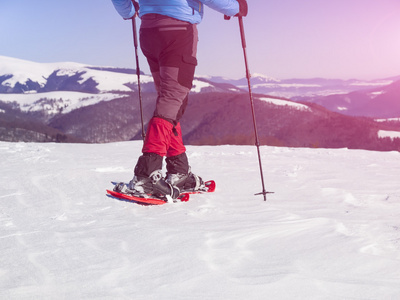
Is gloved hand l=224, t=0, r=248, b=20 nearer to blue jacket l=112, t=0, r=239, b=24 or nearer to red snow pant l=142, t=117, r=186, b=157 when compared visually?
blue jacket l=112, t=0, r=239, b=24

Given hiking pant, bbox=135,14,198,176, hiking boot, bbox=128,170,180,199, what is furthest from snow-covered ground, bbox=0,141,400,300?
hiking pant, bbox=135,14,198,176

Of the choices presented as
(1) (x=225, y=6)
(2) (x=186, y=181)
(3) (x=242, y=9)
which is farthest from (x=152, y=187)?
(3) (x=242, y=9)

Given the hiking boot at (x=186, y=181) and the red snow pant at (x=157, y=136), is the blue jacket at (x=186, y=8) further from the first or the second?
the hiking boot at (x=186, y=181)

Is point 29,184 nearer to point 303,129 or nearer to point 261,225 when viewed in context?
point 261,225

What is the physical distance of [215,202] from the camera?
3873 millimetres

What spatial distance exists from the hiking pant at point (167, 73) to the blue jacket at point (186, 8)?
61 millimetres

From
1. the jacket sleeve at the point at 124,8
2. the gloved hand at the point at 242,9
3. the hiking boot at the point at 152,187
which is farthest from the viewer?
the jacket sleeve at the point at 124,8

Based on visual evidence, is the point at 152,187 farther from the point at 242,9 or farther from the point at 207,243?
the point at 242,9

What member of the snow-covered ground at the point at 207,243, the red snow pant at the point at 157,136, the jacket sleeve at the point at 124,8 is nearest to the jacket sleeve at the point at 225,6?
the jacket sleeve at the point at 124,8

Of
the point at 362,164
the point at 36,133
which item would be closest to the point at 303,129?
the point at 36,133

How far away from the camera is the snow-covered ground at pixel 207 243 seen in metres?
1.71

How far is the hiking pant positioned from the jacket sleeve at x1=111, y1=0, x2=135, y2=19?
79 cm

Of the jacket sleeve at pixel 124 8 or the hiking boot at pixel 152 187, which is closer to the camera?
the hiking boot at pixel 152 187

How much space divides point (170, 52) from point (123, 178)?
2.38m
